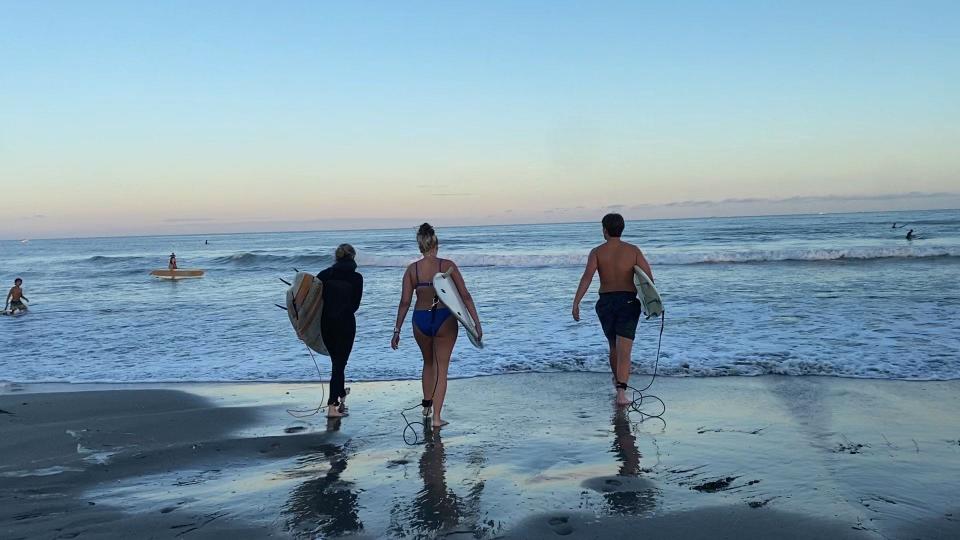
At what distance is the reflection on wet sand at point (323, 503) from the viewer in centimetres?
388

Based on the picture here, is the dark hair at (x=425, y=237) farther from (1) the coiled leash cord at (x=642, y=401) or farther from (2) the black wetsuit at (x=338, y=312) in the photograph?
(1) the coiled leash cord at (x=642, y=401)

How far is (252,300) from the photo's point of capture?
19.8m

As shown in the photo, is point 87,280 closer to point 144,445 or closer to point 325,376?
point 325,376

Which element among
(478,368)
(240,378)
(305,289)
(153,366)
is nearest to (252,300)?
(153,366)

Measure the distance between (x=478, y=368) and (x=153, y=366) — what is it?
5176mm

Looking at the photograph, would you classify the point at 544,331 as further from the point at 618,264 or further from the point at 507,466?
the point at 507,466

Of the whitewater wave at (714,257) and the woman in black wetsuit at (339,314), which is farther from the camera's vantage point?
the whitewater wave at (714,257)

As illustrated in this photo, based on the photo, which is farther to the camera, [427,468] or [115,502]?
[427,468]

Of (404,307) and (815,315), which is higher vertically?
(404,307)

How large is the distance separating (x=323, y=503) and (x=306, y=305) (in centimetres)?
289

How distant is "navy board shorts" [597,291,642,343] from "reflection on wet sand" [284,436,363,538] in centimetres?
309

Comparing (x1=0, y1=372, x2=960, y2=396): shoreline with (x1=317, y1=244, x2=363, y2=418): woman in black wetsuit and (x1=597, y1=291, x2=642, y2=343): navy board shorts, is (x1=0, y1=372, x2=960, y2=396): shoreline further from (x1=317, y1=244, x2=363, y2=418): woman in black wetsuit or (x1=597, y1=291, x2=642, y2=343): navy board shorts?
(x1=317, y1=244, x2=363, y2=418): woman in black wetsuit

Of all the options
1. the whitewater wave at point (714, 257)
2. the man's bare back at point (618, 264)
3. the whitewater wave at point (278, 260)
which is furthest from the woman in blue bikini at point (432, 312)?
the whitewater wave at point (278, 260)

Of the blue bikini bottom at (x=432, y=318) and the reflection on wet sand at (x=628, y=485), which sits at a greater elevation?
the blue bikini bottom at (x=432, y=318)
